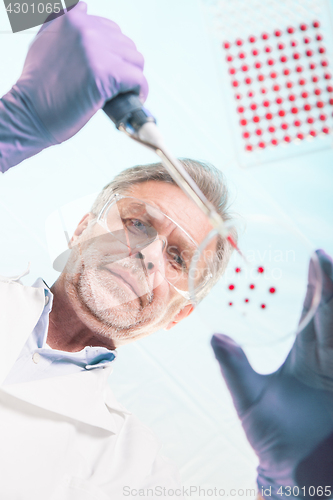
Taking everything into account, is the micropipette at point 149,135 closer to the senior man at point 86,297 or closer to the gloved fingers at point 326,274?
the senior man at point 86,297

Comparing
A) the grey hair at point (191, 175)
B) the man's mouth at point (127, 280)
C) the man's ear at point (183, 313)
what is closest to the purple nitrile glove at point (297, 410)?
the man's ear at point (183, 313)

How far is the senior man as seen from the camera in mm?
708

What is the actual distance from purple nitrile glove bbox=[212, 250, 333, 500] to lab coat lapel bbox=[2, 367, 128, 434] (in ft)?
1.24

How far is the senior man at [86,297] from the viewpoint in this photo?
2.32 feet

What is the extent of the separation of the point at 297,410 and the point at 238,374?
175 millimetres

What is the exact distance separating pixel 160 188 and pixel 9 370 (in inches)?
26.7

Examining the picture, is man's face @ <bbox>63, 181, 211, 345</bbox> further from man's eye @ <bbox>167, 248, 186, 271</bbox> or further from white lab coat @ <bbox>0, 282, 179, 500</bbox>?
white lab coat @ <bbox>0, 282, 179, 500</bbox>

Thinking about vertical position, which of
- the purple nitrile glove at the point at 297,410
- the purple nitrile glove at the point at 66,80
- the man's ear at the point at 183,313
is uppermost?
the purple nitrile glove at the point at 66,80

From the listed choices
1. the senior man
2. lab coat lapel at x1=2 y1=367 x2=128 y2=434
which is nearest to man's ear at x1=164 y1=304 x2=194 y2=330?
the senior man

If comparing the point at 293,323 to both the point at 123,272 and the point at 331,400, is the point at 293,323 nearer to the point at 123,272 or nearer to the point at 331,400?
the point at 331,400

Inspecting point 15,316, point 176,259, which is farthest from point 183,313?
point 15,316

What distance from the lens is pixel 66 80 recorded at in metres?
0.77

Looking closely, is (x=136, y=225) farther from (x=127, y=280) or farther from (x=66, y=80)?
(x=66, y=80)

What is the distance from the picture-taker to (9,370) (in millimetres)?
718
